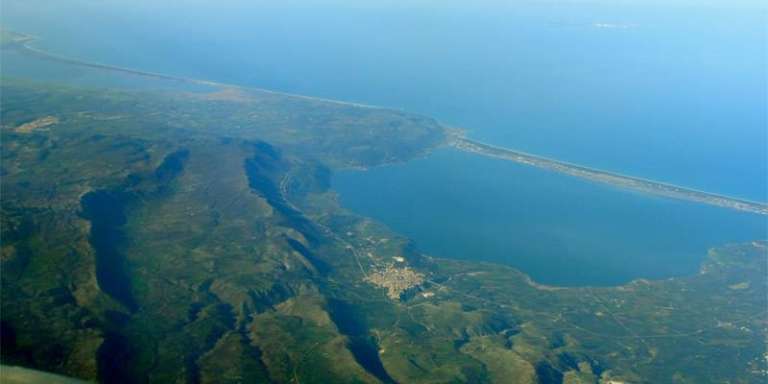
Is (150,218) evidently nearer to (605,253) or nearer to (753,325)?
(605,253)

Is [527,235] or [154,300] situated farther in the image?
[527,235]

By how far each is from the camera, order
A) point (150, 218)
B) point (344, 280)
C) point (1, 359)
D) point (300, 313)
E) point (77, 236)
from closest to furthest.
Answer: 1. point (1, 359)
2. point (300, 313)
3. point (77, 236)
4. point (344, 280)
5. point (150, 218)

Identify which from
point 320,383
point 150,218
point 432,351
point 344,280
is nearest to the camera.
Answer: point 320,383

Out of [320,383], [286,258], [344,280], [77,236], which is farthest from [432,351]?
[77,236]

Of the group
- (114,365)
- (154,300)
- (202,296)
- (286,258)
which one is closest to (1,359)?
(114,365)

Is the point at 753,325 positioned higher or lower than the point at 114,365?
higher

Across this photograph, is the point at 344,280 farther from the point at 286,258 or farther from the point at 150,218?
the point at 150,218
